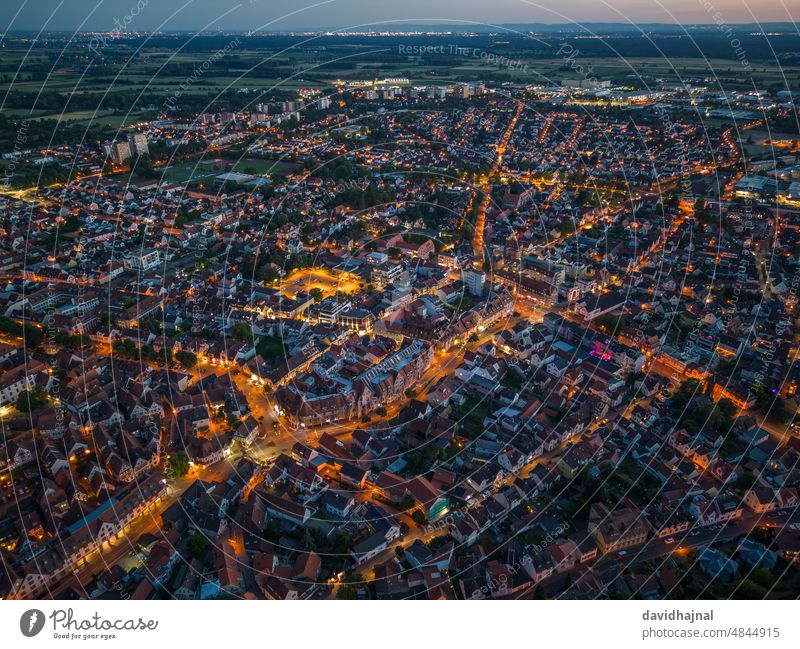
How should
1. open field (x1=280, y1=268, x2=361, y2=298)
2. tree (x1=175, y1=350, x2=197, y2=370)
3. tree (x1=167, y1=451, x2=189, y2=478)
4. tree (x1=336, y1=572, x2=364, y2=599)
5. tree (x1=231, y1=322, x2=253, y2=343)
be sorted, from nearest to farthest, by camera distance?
tree (x1=336, y1=572, x2=364, y2=599) < tree (x1=167, y1=451, x2=189, y2=478) < tree (x1=175, y1=350, x2=197, y2=370) < tree (x1=231, y1=322, x2=253, y2=343) < open field (x1=280, y1=268, x2=361, y2=298)

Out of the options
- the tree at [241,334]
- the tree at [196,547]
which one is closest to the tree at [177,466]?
the tree at [196,547]

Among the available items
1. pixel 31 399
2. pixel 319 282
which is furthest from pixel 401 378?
pixel 31 399

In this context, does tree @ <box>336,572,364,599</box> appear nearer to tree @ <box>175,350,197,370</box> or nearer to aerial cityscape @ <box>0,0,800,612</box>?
aerial cityscape @ <box>0,0,800,612</box>

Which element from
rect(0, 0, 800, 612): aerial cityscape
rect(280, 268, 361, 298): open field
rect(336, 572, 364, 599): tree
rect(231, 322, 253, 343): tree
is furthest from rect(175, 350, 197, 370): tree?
rect(336, 572, 364, 599): tree

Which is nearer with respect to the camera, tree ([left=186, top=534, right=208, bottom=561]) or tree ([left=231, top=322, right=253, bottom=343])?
tree ([left=186, top=534, right=208, bottom=561])

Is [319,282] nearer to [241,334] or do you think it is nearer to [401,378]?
[241,334]

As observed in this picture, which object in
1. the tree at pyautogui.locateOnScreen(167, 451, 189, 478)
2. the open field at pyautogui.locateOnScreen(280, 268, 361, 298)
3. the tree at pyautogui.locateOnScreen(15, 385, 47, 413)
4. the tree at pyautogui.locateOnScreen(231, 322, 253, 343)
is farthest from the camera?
the open field at pyautogui.locateOnScreen(280, 268, 361, 298)

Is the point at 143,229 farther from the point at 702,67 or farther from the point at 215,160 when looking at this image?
the point at 702,67
